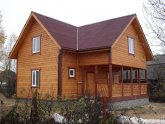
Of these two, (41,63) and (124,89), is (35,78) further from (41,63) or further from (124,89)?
(124,89)

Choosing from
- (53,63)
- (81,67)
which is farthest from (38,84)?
(81,67)

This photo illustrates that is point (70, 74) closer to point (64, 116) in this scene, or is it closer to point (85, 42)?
point (85, 42)

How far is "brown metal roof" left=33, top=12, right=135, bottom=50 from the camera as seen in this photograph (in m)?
19.5

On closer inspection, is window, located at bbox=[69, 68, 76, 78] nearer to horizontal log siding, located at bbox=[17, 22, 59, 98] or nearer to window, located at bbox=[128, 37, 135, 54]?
horizontal log siding, located at bbox=[17, 22, 59, 98]

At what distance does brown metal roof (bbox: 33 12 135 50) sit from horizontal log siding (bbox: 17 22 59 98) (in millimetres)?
771

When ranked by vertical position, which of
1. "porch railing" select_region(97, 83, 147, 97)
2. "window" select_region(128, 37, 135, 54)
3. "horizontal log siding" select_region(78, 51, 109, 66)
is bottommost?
"porch railing" select_region(97, 83, 147, 97)

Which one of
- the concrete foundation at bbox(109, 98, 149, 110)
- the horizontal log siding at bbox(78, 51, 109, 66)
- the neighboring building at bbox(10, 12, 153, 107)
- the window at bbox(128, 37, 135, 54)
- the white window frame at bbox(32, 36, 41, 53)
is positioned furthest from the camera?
the window at bbox(128, 37, 135, 54)

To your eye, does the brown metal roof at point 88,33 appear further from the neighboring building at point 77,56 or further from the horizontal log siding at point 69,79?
the horizontal log siding at point 69,79

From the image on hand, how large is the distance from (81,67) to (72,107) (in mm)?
12520

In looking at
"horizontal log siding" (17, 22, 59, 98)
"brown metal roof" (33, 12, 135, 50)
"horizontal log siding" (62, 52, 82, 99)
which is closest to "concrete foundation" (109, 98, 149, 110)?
"horizontal log siding" (62, 52, 82, 99)

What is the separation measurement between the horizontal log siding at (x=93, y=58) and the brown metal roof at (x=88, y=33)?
1.94ft

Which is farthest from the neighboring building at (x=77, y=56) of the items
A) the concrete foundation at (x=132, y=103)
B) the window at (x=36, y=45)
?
the concrete foundation at (x=132, y=103)

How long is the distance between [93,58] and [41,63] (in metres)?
4.33

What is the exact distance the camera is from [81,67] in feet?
68.2
